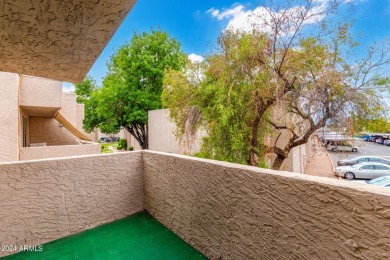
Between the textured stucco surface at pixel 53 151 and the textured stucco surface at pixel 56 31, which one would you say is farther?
the textured stucco surface at pixel 53 151

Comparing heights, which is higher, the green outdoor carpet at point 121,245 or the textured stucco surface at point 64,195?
the textured stucco surface at point 64,195

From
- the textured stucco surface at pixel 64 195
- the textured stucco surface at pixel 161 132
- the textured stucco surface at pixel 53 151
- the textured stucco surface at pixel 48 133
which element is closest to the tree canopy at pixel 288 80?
the textured stucco surface at pixel 64 195

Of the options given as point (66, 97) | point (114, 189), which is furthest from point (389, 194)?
point (66, 97)

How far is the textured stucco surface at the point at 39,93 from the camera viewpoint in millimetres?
8336

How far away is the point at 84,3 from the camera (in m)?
2.01

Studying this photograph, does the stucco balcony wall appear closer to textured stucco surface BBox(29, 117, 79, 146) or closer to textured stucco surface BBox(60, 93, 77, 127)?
textured stucco surface BBox(29, 117, 79, 146)

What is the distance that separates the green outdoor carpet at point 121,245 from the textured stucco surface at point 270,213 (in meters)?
0.25

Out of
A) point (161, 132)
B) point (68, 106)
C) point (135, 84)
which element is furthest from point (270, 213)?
point (135, 84)

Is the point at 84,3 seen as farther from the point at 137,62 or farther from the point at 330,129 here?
the point at 137,62

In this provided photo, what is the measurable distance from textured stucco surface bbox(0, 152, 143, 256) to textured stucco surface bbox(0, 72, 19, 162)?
3827mm

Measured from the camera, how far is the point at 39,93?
8.77 meters

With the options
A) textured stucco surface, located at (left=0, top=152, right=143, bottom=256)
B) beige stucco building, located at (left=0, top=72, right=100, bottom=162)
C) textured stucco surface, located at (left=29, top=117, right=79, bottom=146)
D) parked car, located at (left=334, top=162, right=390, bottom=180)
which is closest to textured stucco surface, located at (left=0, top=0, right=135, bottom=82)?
textured stucco surface, located at (left=0, top=152, right=143, bottom=256)

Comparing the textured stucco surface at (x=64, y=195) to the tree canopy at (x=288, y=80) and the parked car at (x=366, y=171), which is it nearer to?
the tree canopy at (x=288, y=80)

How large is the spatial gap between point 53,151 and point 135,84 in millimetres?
11222
